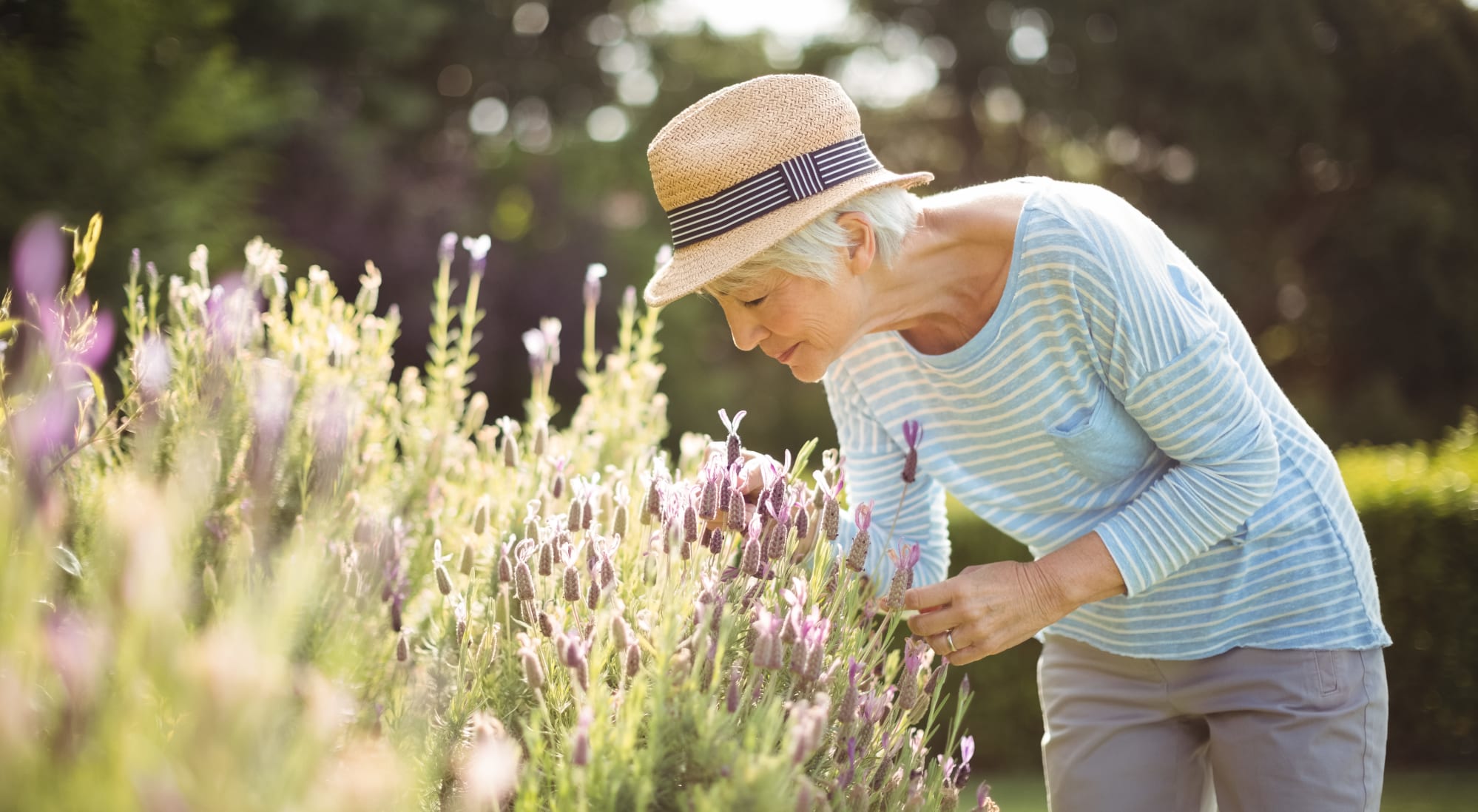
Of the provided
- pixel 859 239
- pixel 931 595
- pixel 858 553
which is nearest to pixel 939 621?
pixel 931 595

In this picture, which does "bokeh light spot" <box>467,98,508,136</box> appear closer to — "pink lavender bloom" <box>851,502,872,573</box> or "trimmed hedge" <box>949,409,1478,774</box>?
"trimmed hedge" <box>949,409,1478,774</box>

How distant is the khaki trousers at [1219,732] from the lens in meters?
1.86

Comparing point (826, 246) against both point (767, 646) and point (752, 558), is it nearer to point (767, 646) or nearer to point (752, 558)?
point (752, 558)

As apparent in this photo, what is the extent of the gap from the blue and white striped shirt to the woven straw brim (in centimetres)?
28

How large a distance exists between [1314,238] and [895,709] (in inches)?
902

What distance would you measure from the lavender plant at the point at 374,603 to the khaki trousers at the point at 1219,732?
487mm

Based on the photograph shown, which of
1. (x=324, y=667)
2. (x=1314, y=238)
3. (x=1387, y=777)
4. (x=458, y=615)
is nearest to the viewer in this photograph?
(x=458, y=615)

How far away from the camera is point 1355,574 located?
1938 mm

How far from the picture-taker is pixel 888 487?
217cm

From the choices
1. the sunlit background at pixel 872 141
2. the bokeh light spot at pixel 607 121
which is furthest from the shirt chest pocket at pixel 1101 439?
the bokeh light spot at pixel 607 121

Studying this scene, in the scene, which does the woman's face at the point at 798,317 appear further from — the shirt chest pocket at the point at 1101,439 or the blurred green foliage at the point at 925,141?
the blurred green foliage at the point at 925,141

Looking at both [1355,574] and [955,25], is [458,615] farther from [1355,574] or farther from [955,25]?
[955,25]

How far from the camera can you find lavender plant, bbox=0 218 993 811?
2.81 feet

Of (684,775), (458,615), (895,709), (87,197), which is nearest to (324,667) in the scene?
(458,615)
